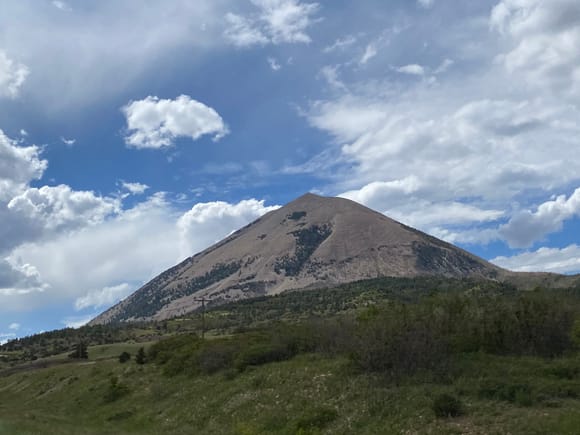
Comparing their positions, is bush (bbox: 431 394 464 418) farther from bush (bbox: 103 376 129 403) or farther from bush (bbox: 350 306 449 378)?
bush (bbox: 103 376 129 403)

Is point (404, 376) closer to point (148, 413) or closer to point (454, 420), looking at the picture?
point (454, 420)

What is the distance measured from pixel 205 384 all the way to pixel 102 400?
13431 millimetres

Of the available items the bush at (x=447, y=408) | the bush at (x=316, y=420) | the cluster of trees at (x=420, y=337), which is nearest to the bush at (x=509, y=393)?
the bush at (x=447, y=408)

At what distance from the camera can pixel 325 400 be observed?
26234mm

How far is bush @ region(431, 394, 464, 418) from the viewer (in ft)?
67.0

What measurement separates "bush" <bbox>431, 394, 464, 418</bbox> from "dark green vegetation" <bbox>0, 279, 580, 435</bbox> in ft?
0.12

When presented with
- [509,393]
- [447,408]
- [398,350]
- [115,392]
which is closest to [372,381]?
[398,350]

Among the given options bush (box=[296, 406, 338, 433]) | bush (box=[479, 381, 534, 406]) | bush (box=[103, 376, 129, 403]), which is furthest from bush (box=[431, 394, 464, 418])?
bush (box=[103, 376, 129, 403])

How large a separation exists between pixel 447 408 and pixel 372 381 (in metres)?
6.63

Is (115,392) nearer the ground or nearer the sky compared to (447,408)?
nearer the sky

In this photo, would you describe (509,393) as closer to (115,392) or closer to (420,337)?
(420,337)

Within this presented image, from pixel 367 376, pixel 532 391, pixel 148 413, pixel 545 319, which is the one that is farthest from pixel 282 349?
pixel 532 391

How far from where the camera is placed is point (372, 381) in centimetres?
2673

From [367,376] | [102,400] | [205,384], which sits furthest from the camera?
[102,400]
